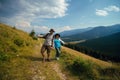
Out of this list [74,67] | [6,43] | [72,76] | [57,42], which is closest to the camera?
[72,76]

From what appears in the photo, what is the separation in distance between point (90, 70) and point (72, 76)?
148cm

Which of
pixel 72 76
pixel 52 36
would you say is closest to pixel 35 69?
pixel 72 76

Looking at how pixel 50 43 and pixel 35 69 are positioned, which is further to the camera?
pixel 50 43

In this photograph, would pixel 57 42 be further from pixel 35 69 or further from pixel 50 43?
pixel 35 69

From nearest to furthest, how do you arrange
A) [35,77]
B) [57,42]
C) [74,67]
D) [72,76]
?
[35,77]
[72,76]
[74,67]
[57,42]

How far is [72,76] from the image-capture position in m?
10.6

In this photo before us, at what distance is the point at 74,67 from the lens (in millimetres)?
12016

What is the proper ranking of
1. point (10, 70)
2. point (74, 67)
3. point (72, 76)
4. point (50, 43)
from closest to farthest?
1. point (10, 70)
2. point (72, 76)
3. point (74, 67)
4. point (50, 43)

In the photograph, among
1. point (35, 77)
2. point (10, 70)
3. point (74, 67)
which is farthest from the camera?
point (74, 67)

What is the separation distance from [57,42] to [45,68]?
11.8 ft

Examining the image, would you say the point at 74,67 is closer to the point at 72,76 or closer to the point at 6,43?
the point at 72,76

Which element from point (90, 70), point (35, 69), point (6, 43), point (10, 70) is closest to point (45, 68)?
point (35, 69)

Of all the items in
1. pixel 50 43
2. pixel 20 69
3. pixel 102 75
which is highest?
pixel 50 43

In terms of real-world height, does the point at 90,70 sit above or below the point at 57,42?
below
